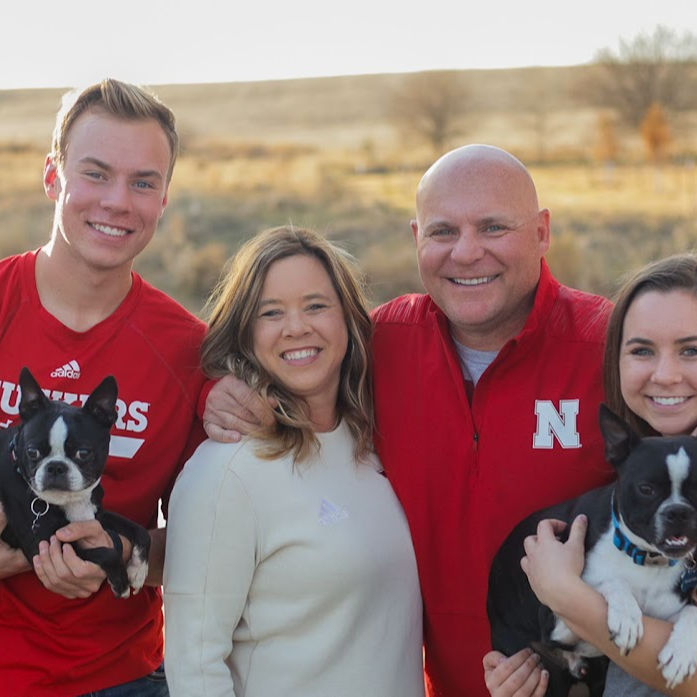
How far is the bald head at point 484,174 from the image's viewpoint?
4059 mm

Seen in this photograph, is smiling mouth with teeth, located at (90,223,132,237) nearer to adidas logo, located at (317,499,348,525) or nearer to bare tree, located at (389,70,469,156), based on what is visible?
adidas logo, located at (317,499,348,525)

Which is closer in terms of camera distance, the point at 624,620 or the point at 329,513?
the point at 624,620

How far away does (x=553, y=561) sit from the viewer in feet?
10.8

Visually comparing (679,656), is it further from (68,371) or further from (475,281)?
(68,371)

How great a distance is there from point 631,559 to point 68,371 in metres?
1.98

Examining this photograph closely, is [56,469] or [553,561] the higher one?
[56,469]

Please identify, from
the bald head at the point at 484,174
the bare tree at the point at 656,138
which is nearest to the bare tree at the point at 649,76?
the bare tree at the point at 656,138

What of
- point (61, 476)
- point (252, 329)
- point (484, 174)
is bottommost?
point (61, 476)

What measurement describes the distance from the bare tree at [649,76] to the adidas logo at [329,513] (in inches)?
1329

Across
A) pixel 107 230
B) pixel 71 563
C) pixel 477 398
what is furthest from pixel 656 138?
pixel 71 563

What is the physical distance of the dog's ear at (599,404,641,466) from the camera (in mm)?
3322

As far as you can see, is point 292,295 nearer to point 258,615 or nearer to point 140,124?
point 140,124

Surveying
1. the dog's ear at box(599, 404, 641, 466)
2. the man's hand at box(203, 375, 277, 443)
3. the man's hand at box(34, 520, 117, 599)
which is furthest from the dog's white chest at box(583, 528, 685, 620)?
the man's hand at box(34, 520, 117, 599)

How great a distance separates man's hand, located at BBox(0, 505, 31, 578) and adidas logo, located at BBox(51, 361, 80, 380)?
50cm
